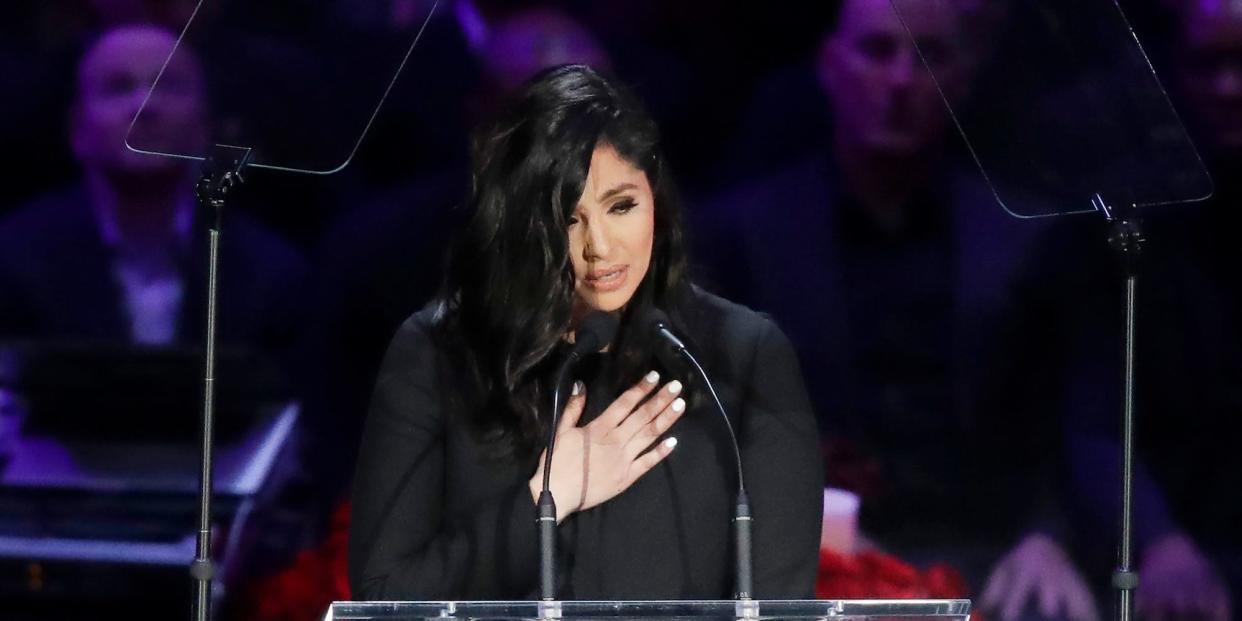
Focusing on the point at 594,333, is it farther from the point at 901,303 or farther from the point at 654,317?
the point at 901,303

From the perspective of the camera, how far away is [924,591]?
3568mm

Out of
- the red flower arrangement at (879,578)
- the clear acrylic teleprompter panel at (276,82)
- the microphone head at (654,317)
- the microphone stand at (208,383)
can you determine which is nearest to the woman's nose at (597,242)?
the microphone head at (654,317)

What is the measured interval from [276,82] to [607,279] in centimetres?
52

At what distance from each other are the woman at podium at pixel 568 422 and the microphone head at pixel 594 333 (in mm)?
176

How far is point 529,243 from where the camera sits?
2314mm

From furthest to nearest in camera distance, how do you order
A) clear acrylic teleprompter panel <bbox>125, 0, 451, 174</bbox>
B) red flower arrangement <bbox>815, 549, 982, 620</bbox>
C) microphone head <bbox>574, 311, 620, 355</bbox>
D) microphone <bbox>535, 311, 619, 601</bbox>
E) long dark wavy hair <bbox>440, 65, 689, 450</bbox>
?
red flower arrangement <bbox>815, 549, 982, 620</bbox> → long dark wavy hair <bbox>440, 65, 689, 450</bbox> → clear acrylic teleprompter panel <bbox>125, 0, 451, 174</bbox> → microphone head <bbox>574, 311, 620, 355</bbox> → microphone <bbox>535, 311, 619, 601</bbox>

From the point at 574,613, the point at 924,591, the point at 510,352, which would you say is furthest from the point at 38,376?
the point at 574,613

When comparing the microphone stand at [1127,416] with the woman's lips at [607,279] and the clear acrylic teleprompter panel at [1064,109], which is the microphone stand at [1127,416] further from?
the woman's lips at [607,279]

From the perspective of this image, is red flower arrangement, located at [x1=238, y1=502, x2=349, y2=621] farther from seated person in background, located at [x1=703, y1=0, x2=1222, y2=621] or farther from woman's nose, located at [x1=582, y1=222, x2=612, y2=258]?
woman's nose, located at [x1=582, y1=222, x2=612, y2=258]

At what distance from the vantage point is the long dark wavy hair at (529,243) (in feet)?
7.61

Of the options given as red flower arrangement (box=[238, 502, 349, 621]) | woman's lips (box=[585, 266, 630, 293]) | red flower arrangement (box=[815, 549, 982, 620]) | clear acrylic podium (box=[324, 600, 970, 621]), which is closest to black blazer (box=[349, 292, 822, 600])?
woman's lips (box=[585, 266, 630, 293])

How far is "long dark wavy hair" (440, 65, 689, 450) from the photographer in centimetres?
232

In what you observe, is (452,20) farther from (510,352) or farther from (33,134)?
(510,352)

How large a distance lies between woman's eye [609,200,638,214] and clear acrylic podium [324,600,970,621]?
78cm
